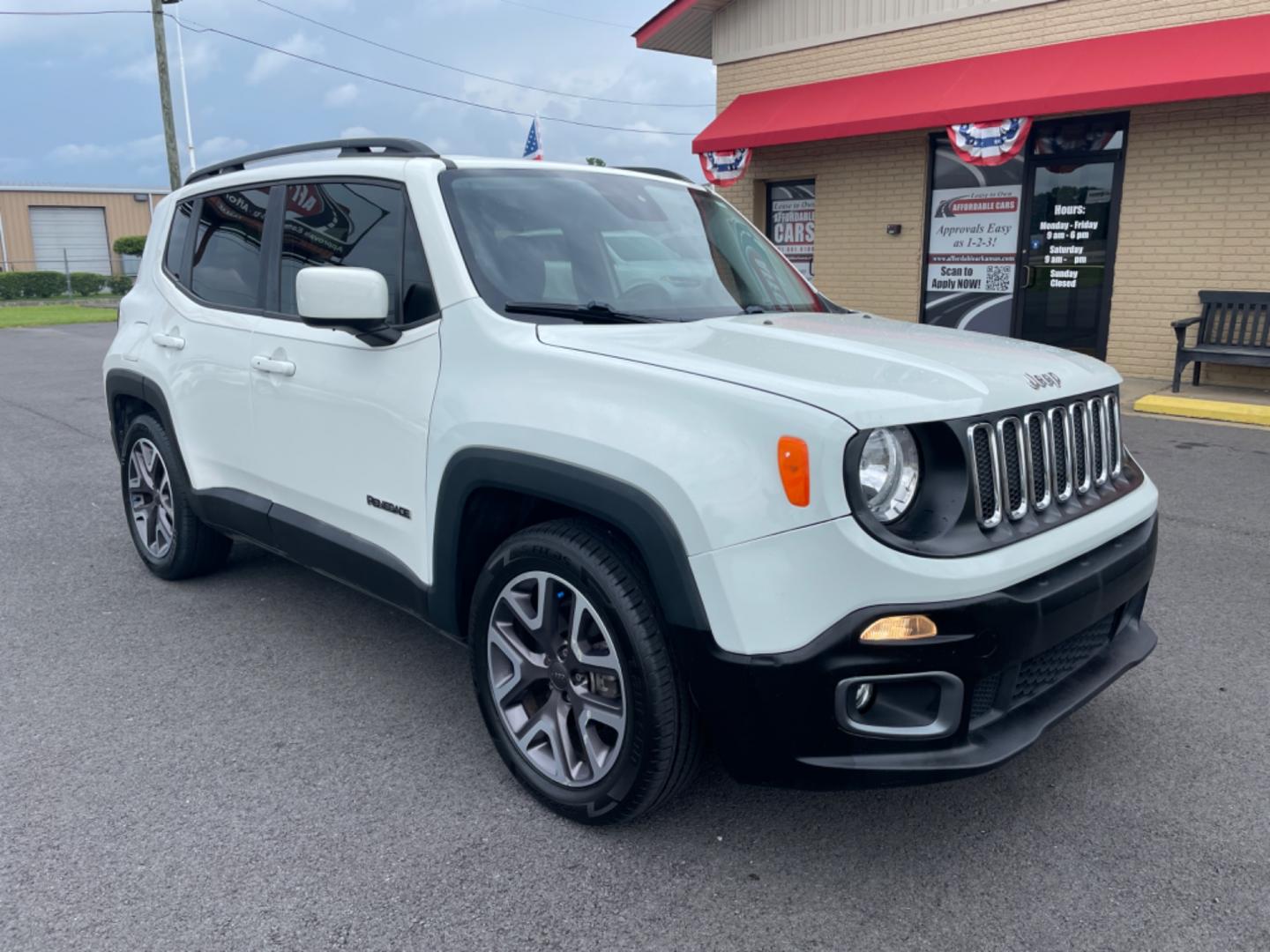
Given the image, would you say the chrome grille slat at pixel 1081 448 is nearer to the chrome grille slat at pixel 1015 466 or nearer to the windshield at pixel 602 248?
the chrome grille slat at pixel 1015 466

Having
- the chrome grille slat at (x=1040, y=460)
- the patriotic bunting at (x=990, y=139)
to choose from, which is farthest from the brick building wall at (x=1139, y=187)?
the chrome grille slat at (x=1040, y=460)

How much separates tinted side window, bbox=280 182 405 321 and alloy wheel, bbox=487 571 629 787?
1096mm

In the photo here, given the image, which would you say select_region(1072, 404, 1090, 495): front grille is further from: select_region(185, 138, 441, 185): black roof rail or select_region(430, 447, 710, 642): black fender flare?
select_region(185, 138, 441, 185): black roof rail

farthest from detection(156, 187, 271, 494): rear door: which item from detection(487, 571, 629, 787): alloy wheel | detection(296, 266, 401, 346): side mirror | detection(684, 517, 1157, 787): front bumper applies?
detection(684, 517, 1157, 787): front bumper

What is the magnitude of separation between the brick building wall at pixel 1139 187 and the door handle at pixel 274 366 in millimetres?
9933

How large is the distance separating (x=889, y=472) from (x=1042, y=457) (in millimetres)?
569

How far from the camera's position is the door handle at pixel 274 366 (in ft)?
12.2

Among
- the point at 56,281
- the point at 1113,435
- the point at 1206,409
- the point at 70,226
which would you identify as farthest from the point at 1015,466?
the point at 70,226

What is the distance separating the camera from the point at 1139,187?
35.6 ft

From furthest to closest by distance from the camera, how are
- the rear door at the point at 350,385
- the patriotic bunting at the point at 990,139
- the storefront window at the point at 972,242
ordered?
the storefront window at the point at 972,242, the patriotic bunting at the point at 990,139, the rear door at the point at 350,385

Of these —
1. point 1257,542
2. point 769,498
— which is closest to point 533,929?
point 769,498

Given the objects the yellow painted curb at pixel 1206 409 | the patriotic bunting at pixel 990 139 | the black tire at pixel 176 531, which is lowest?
the yellow painted curb at pixel 1206 409

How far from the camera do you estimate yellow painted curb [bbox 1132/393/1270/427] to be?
358 inches

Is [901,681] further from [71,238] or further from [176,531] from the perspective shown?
[71,238]
